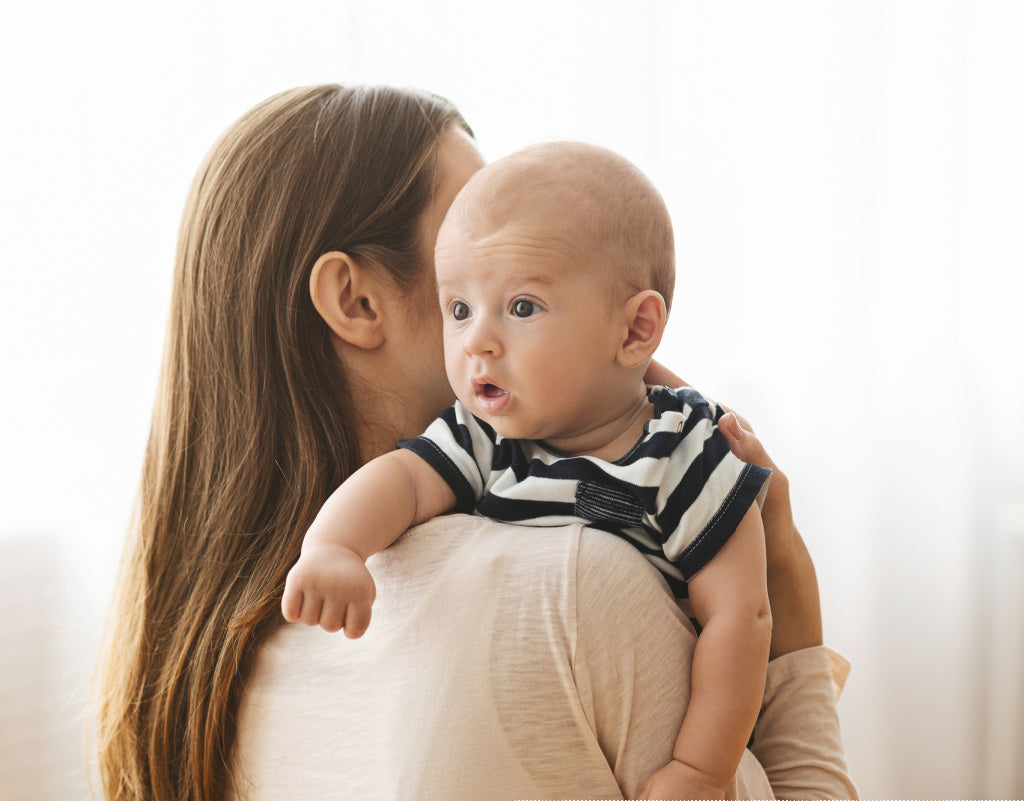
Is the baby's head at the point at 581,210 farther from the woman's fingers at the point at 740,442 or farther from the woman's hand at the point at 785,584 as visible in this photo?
the woman's hand at the point at 785,584

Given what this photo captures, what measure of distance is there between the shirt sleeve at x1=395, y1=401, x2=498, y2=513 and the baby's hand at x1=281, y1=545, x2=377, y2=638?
0.19 m

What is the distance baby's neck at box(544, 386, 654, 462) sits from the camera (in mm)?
901

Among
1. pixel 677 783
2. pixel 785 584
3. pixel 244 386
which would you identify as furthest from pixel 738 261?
pixel 677 783

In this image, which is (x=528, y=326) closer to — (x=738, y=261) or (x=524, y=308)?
(x=524, y=308)

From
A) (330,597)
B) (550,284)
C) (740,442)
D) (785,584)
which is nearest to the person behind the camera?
(330,597)

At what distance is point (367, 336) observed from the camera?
1047 millimetres

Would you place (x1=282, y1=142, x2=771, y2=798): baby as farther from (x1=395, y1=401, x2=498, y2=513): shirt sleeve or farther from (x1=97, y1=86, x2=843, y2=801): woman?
(x1=97, y1=86, x2=843, y2=801): woman

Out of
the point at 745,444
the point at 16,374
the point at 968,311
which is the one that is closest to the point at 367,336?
the point at 745,444

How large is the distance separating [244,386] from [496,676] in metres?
0.45

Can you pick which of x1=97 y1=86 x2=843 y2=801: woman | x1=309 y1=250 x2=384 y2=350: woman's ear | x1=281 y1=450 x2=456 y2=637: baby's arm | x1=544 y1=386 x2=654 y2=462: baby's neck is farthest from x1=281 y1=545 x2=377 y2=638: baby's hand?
x1=309 y1=250 x2=384 y2=350: woman's ear

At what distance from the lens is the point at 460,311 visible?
879 mm

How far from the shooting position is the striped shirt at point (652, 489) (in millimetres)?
831

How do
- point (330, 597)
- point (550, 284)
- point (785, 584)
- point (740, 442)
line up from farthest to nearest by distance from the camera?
point (785, 584), point (740, 442), point (550, 284), point (330, 597)

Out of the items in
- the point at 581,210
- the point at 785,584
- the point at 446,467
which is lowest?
the point at 785,584
